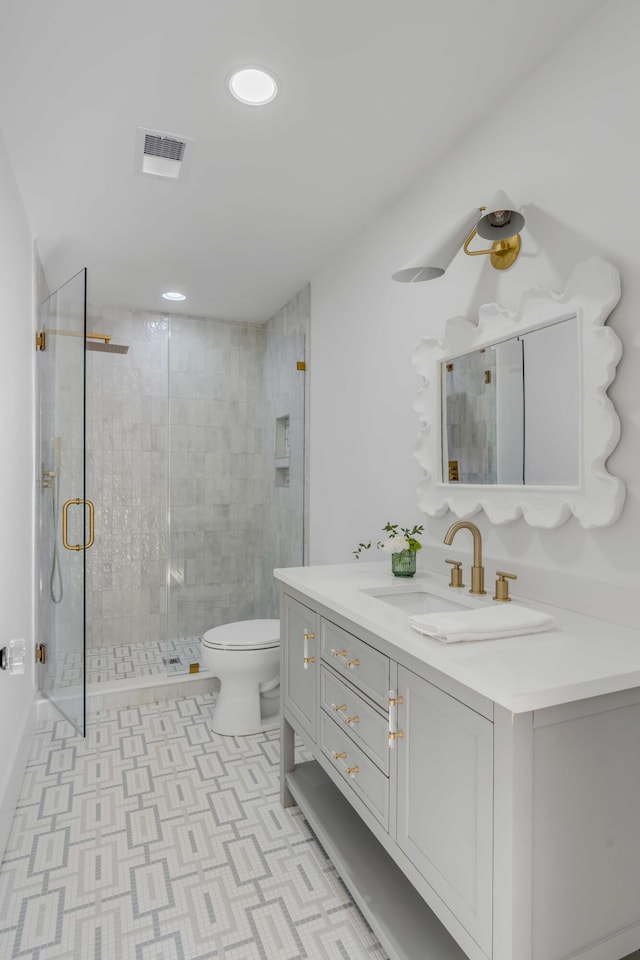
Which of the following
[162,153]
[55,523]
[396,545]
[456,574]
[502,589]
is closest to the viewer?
[502,589]

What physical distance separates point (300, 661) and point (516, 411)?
3.59 ft

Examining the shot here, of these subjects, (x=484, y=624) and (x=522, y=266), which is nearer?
(x=484, y=624)

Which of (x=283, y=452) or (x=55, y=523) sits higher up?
(x=283, y=452)

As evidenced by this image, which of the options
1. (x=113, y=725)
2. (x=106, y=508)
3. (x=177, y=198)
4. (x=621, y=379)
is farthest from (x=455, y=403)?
(x=106, y=508)

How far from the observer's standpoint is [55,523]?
2732 mm

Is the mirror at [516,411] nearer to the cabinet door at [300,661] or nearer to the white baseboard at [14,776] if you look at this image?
the cabinet door at [300,661]

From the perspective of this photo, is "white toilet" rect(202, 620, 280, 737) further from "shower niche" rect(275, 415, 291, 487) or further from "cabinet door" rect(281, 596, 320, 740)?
"shower niche" rect(275, 415, 291, 487)

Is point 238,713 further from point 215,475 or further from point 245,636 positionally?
point 215,475

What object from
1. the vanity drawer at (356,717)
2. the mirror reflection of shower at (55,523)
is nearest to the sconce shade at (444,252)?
the vanity drawer at (356,717)

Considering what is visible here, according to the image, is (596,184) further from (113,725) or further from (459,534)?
(113,725)

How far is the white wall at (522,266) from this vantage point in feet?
4.29

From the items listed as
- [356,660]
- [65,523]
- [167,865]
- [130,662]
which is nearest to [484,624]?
[356,660]

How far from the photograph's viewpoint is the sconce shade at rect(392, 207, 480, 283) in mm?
1617

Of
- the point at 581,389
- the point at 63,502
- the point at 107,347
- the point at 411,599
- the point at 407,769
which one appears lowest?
the point at 407,769
